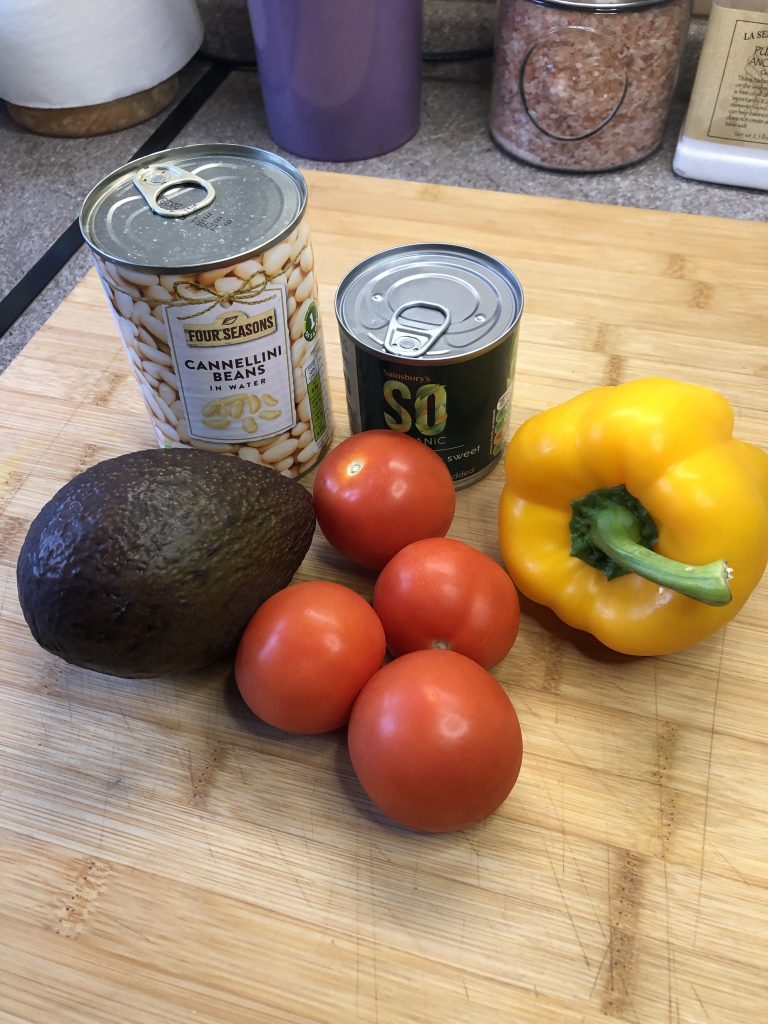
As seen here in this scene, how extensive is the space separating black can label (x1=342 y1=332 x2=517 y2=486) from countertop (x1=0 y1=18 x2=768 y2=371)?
453 millimetres

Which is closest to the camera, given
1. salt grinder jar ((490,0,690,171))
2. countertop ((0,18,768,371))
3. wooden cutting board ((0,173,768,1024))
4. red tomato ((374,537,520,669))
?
wooden cutting board ((0,173,768,1024))

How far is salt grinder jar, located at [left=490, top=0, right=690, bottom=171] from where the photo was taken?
3.97ft

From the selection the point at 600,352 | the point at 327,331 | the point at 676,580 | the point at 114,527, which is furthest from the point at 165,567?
the point at 600,352

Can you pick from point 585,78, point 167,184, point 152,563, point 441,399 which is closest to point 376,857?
point 152,563

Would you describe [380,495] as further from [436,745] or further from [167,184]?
[167,184]

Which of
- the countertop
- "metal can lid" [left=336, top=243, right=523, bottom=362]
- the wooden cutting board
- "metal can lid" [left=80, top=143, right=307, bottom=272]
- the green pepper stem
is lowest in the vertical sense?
the countertop

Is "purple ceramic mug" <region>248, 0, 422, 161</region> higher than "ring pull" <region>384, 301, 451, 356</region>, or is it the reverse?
"ring pull" <region>384, 301, 451, 356</region>

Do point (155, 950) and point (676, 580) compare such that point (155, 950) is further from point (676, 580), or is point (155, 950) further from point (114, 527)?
point (676, 580)

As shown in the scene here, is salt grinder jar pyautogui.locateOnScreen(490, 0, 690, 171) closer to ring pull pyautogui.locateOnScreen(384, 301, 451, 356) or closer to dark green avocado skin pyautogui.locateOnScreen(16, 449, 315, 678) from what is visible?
ring pull pyautogui.locateOnScreen(384, 301, 451, 356)

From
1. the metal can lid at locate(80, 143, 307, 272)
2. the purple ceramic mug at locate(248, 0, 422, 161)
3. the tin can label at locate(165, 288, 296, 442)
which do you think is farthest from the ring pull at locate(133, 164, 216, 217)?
the purple ceramic mug at locate(248, 0, 422, 161)

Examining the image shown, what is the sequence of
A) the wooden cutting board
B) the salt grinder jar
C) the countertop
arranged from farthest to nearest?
the countertop, the salt grinder jar, the wooden cutting board

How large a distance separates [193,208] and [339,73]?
71 cm

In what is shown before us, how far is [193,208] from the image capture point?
80 centimetres

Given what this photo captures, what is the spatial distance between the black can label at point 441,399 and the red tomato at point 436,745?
0.91ft
